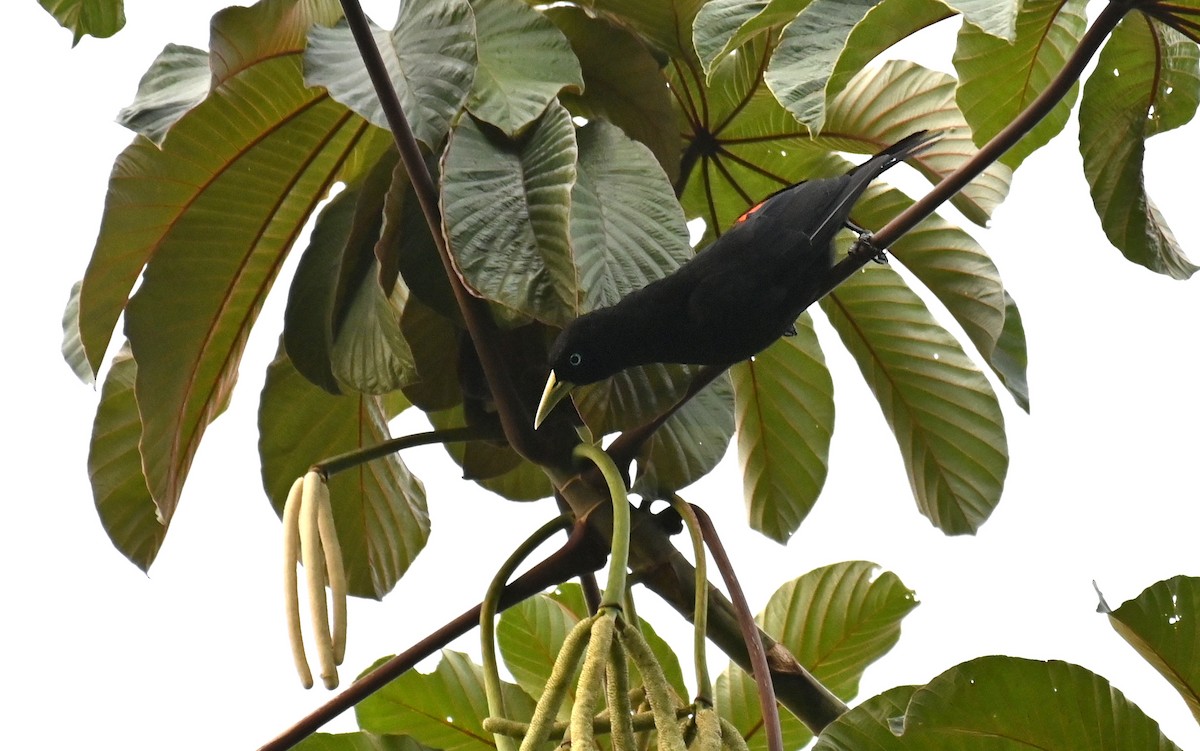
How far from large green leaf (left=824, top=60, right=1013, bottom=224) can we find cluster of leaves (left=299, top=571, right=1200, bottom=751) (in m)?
0.50

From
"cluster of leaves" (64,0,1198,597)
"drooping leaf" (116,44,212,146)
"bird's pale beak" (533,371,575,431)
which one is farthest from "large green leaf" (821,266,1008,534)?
"drooping leaf" (116,44,212,146)

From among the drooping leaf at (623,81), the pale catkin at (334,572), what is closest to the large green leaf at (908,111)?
the drooping leaf at (623,81)

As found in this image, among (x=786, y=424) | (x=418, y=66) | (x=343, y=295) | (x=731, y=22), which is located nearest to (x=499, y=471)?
(x=343, y=295)

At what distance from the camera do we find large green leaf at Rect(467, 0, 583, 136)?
1.21 m

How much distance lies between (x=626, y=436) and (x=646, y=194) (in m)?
0.25

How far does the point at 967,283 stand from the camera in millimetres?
1482

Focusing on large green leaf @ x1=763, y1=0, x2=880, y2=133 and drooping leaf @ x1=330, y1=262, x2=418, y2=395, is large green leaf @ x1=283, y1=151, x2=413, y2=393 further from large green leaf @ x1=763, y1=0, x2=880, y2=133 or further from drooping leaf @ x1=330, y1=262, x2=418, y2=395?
large green leaf @ x1=763, y1=0, x2=880, y2=133

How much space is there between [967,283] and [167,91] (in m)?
0.93

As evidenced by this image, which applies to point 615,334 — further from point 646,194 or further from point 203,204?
point 203,204

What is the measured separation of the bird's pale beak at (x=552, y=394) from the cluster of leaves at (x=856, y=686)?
33 cm

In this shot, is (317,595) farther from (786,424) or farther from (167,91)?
(786,424)

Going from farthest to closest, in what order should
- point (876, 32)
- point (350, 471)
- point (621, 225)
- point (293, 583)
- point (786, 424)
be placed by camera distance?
point (786, 424), point (350, 471), point (621, 225), point (293, 583), point (876, 32)

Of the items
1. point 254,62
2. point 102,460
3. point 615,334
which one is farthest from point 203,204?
point 615,334

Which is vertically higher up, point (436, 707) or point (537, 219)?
point (537, 219)
